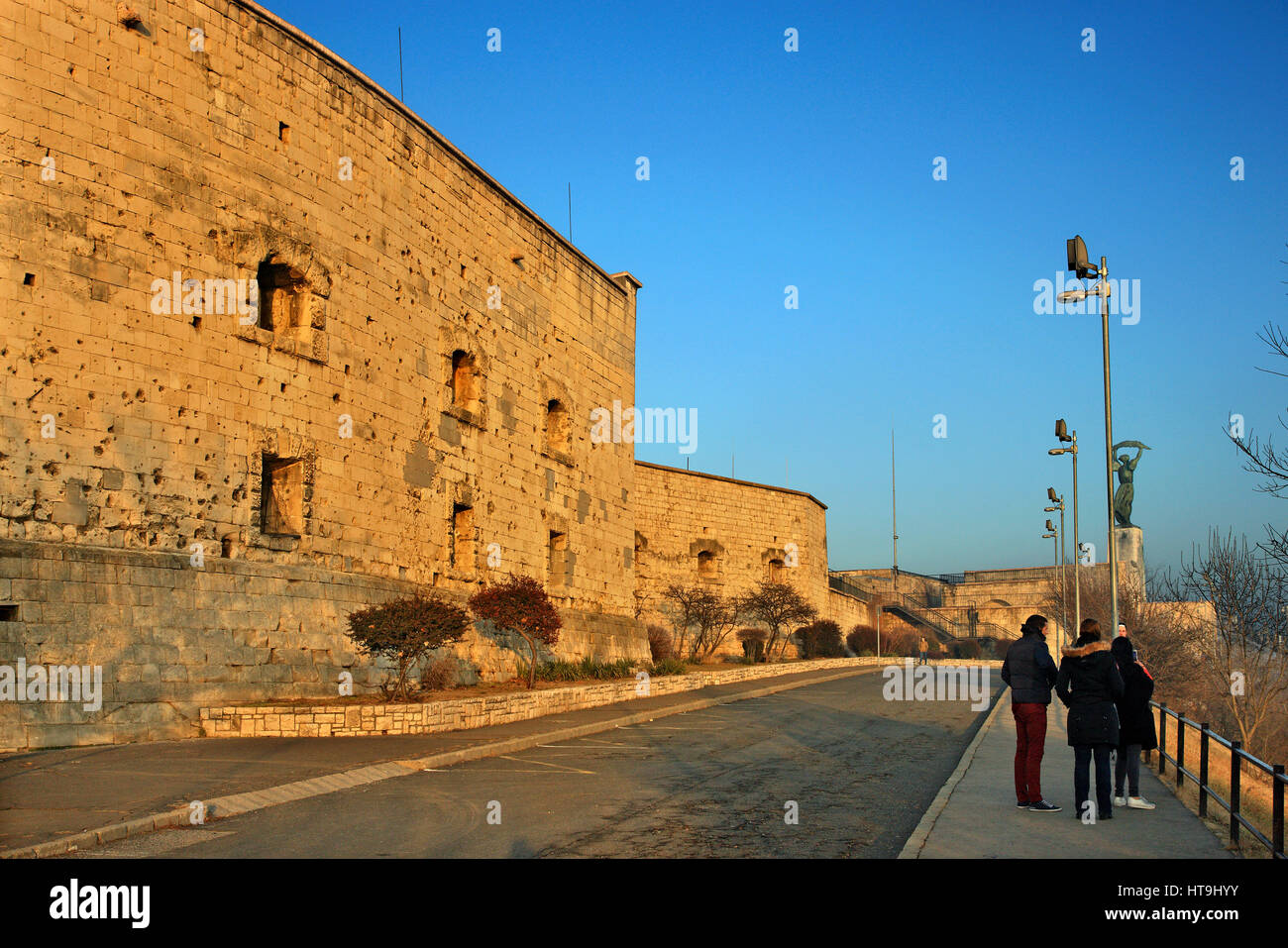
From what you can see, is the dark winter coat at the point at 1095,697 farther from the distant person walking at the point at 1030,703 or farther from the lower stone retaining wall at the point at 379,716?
the lower stone retaining wall at the point at 379,716

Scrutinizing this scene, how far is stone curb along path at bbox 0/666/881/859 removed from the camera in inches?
320

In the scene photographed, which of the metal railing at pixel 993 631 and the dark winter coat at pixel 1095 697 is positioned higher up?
the dark winter coat at pixel 1095 697

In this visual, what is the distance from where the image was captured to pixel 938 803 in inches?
396

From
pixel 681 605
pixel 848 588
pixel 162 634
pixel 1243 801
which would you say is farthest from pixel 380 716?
pixel 848 588

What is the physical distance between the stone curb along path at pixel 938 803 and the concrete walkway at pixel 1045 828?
0.4 inches

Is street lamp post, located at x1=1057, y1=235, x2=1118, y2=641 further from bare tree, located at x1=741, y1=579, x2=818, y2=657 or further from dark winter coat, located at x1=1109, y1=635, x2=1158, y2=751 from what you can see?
bare tree, located at x1=741, y1=579, x2=818, y2=657

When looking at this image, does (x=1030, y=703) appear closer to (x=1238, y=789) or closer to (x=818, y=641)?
(x=1238, y=789)

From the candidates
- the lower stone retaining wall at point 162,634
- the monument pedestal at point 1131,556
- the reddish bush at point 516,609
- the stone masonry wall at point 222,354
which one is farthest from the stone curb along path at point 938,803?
the monument pedestal at point 1131,556

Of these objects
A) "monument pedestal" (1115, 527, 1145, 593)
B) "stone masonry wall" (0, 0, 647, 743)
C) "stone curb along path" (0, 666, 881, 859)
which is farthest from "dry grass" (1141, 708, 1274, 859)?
"monument pedestal" (1115, 527, 1145, 593)

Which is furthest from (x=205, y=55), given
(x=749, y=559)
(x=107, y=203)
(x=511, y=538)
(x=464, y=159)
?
(x=749, y=559)

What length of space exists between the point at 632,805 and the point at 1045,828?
3.75 m

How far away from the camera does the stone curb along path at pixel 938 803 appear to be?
7.79 meters
